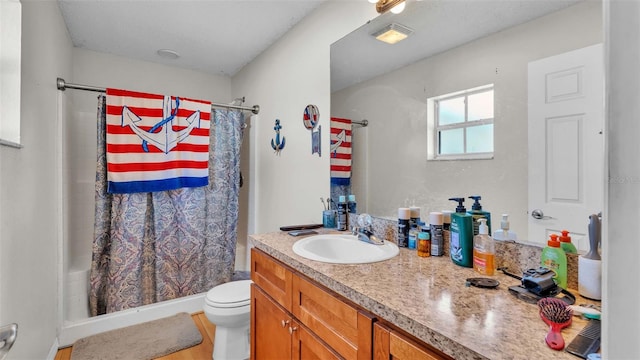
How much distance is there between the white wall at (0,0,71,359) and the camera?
3.67ft

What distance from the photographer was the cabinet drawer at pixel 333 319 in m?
0.81

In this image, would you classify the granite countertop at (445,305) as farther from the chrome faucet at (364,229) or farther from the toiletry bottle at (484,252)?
the chrome faucet at (364,229)

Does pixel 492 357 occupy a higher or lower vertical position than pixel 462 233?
lower

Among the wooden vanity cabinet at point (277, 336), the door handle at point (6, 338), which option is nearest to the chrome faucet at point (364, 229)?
the wooden vanity cabinet at point (277, 336)

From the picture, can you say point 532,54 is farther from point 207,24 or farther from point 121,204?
point 121,204

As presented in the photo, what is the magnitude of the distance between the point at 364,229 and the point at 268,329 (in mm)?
644

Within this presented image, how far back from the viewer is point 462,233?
1.08 m

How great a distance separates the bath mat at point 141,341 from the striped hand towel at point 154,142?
103cm

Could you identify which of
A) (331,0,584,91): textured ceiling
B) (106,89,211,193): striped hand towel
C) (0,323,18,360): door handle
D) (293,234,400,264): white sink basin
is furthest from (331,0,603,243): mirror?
(0,323,18,360): door handle

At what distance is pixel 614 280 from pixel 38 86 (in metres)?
2.13

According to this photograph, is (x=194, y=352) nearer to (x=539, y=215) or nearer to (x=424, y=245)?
(x=424, y=245)

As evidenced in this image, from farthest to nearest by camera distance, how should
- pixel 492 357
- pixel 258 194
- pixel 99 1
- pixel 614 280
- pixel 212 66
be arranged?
pixel 212 66, pixel 258 194, pixel 99 1, pixel 492 357, pixel 614 280

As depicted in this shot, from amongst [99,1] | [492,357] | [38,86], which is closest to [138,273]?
[38,86]

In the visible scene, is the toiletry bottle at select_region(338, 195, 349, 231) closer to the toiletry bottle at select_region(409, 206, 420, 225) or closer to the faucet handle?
the faucet handle
